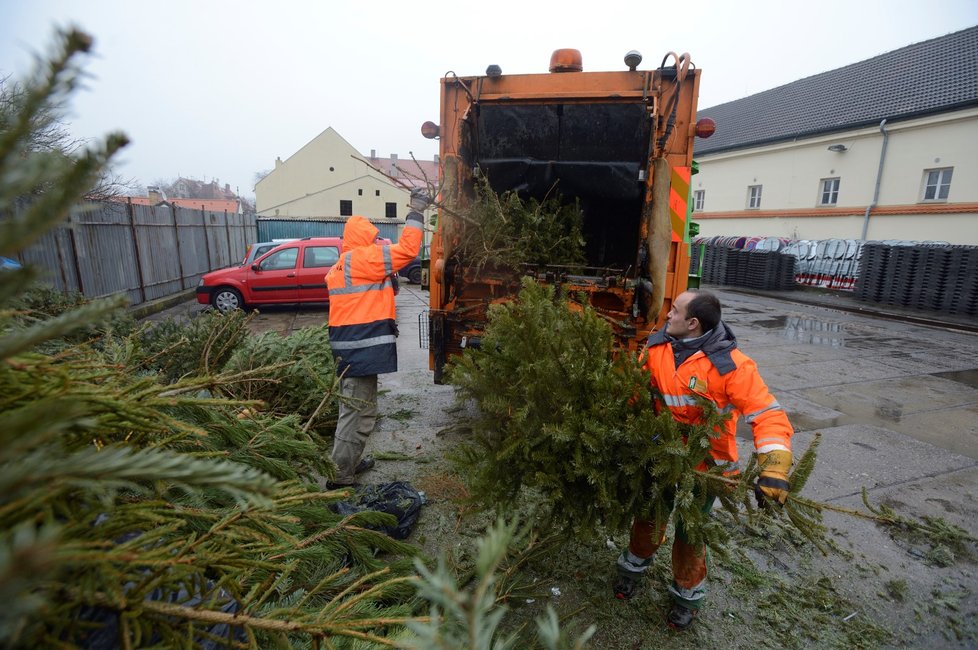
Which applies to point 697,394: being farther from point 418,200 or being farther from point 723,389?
point 418,200

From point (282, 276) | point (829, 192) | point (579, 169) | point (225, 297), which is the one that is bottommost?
point (225, 297)

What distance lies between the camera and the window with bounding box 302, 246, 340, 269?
36.3 ft

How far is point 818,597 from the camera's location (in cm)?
269

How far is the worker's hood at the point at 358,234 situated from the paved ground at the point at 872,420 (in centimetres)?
178

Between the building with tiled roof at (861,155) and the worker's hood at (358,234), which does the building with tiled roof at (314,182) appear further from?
the worker's hood at (358,234)

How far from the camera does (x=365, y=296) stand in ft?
12.2

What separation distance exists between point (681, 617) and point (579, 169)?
375 centimetres

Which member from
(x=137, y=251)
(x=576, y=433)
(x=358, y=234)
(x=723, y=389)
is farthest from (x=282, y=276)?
(x=723, y=389)

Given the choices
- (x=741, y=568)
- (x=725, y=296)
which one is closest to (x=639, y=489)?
(x=741, y=568)

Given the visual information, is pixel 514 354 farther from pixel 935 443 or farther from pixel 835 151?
pixel 835 151

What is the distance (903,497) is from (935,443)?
1.54 metres

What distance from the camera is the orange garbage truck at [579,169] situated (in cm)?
446

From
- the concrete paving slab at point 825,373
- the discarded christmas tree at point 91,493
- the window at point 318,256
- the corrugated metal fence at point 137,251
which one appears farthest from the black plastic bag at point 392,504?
the window at point 318,256

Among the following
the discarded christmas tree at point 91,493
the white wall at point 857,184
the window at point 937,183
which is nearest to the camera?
the discarded christmas tree at point 91,493
